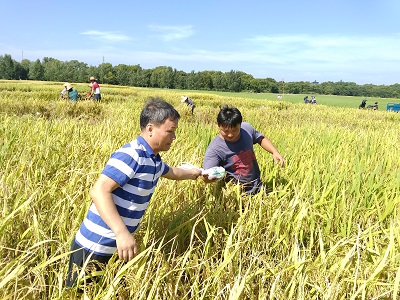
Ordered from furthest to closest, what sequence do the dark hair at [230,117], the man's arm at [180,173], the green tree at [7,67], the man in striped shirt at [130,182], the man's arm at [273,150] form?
the green tree at [7,67] < the man's arm at [273,150] < the dark hair at [230,117] < the man's arm at [180,173] < the man in striped shirt at [130,182]

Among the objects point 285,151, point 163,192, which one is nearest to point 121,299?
point 163,192

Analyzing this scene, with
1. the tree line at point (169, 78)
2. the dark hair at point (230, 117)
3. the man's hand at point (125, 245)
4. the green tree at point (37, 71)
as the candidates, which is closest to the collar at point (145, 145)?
the man's hand at point (125, 245)

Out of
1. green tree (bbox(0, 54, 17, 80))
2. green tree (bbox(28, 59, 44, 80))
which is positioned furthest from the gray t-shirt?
green tree (bbox(0, 54, 17, 80))

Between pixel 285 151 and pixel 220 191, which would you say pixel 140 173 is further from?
pixel 285 151

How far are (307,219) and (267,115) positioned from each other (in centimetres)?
762

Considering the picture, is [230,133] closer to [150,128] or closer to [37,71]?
[150,128]

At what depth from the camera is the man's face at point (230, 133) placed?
2135 millimetres

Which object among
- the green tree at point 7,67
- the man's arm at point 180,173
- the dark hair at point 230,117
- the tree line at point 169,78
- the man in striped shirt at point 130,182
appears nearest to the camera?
the man in striped shirt at point 130,182

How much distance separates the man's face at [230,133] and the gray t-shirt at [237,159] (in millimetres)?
48

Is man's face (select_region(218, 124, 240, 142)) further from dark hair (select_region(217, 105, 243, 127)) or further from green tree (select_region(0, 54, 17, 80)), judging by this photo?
green tree (select_region(0, 54, 17, 80))

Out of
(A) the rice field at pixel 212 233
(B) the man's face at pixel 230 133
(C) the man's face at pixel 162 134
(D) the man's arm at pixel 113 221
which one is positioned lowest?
(A) the rice field at pixel 212 233

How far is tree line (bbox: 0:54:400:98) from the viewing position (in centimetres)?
7225

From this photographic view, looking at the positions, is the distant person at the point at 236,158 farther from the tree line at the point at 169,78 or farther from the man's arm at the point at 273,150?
the tree line at the point at 169,78

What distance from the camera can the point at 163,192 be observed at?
6.54ft
